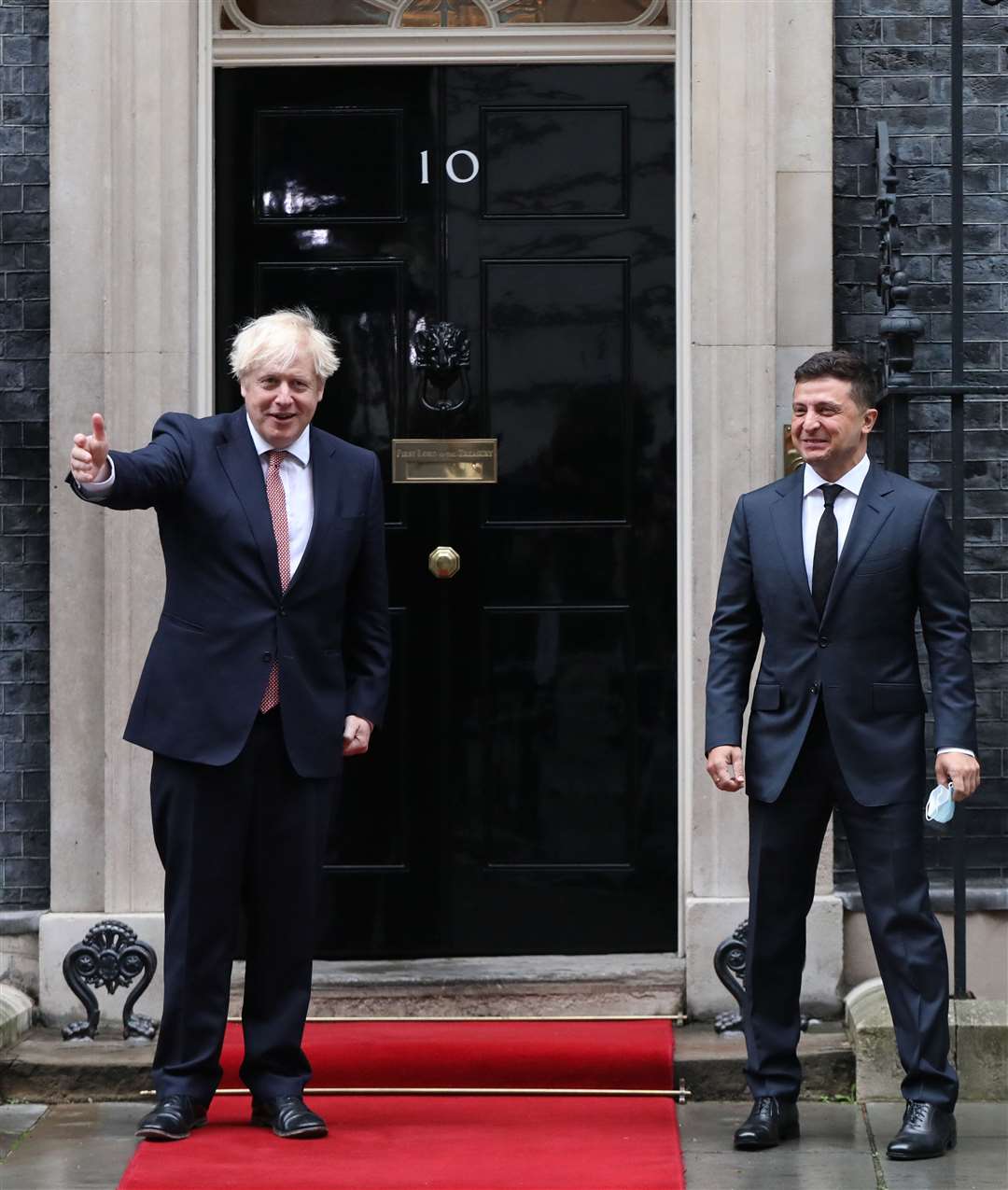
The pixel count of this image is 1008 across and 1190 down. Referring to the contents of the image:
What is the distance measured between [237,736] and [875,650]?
1.55 meters

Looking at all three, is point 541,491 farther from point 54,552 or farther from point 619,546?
point 54,552

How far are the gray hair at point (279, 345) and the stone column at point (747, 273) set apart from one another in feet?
4.66

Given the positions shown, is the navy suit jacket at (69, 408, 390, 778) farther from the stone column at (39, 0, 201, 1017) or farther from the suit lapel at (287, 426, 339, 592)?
the stone column at (39, 0, 201, 1017)

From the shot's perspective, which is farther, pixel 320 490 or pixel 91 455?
pixel 320 490

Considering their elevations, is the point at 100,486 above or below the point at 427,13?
below

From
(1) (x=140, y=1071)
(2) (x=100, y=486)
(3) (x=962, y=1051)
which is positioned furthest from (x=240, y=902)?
(3) (x=962, y=1051)

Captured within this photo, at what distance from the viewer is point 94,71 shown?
5793 mm

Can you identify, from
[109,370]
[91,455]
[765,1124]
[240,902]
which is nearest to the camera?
[91,455]

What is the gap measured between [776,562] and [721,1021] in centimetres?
160

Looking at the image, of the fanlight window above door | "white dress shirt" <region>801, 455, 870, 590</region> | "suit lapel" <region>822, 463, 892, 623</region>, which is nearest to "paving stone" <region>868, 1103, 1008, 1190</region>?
"suit lapel" <region>822, 463, 892, 623</region>

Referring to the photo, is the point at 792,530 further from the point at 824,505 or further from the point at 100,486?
the point at 100,486

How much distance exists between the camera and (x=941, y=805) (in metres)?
4.60

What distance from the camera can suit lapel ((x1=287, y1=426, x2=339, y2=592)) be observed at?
4.81 meters

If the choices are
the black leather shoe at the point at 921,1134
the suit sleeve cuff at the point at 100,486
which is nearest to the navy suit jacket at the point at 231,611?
the suit sleeve cuff at the point at 100,486
